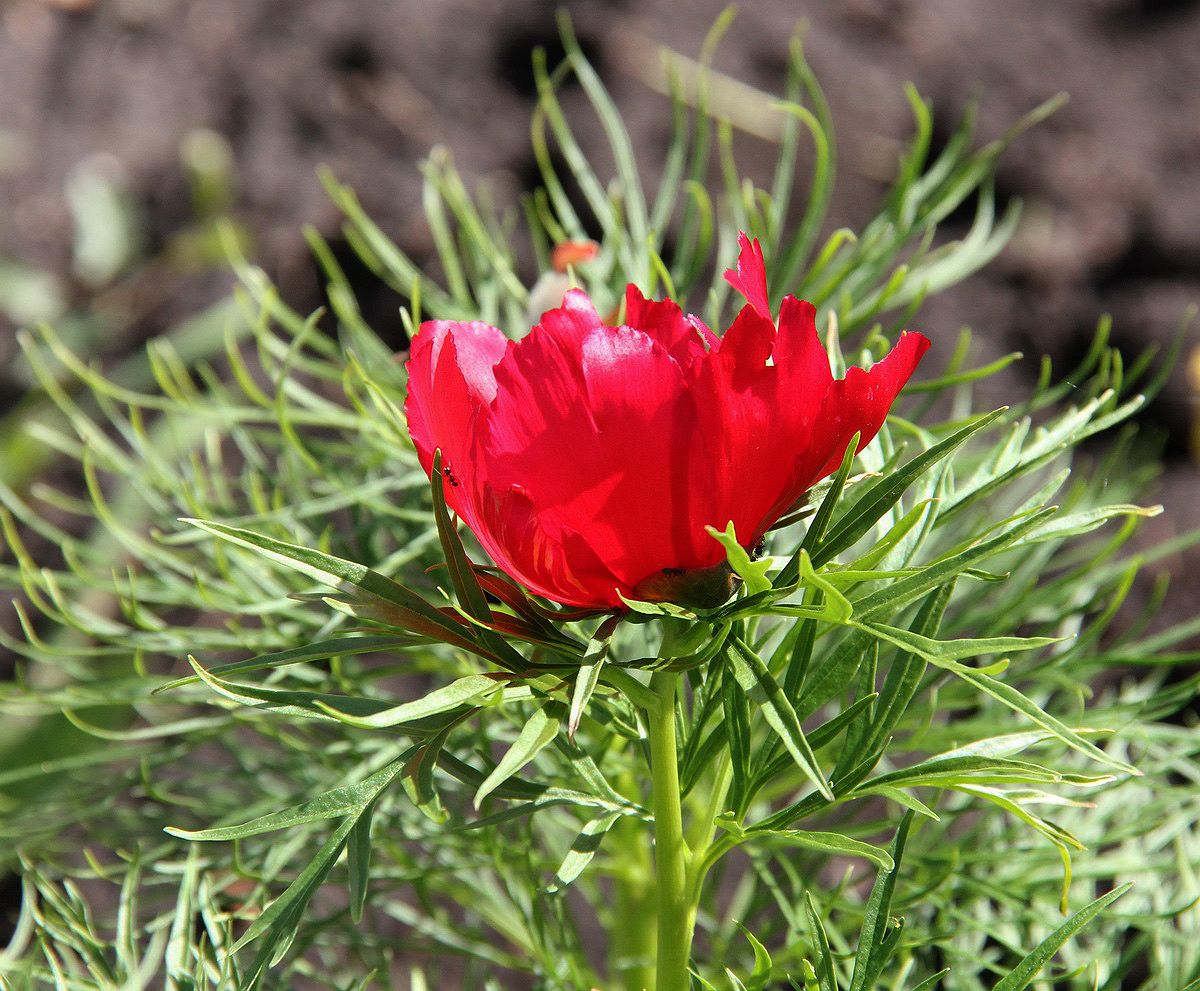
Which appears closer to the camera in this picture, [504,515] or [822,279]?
[504,515]

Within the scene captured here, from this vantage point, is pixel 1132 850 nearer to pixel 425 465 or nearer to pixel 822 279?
pixel 822 279

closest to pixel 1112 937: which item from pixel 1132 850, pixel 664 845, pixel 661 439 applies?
pixel 1132 850

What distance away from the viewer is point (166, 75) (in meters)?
1.54

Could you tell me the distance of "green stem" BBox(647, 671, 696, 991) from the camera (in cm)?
40

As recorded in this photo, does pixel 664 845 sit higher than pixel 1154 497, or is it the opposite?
pixel 664 845

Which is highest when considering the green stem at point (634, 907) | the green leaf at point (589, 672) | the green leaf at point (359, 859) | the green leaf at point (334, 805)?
the green leaf at point (589, 672)

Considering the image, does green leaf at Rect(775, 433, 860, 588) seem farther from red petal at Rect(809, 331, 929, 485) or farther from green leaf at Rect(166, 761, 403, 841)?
A: green leaf at Rect(166, 761, 403, 841)

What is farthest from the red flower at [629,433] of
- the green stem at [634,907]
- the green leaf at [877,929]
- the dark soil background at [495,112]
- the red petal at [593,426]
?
the dark soil background at [495,112]

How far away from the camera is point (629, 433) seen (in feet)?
1.11

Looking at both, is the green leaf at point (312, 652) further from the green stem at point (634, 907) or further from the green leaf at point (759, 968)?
the green stem at point (634, 907)

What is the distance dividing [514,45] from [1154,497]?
86 centimetres

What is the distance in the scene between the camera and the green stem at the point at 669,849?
40 centimetres

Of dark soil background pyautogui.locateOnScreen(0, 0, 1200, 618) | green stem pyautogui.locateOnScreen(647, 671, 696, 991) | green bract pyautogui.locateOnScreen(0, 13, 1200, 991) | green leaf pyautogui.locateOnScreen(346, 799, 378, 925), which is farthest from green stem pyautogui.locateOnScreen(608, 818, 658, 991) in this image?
dark soil background pyautogui.locateOnScreen(0, 0, 1200, 618)

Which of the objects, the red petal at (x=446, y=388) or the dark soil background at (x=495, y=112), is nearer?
the red petal at (x=446, y=388)
